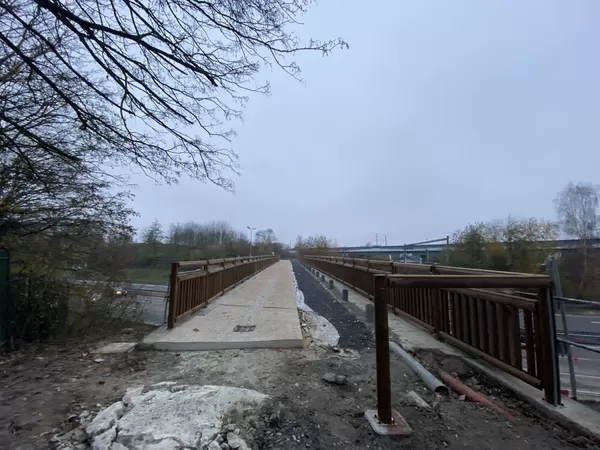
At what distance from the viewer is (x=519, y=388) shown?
2883 millimetres

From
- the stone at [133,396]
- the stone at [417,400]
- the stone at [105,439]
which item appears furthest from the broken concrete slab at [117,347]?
the stone at [417,400]

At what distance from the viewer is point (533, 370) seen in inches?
111

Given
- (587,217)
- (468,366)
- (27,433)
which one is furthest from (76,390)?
(587,217)

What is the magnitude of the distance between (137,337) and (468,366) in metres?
4.73

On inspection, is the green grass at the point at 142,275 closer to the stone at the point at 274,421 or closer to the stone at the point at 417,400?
the stone at the point at 274,421

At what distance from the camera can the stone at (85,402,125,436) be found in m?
2.21

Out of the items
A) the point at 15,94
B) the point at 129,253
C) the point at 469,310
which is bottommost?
the point at 469,310

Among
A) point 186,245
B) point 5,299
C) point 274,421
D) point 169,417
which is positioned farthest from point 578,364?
point 186,245

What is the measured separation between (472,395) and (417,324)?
2.61m

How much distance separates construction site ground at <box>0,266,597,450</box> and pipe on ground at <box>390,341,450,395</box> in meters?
0.07

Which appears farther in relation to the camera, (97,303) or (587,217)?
(587,217)

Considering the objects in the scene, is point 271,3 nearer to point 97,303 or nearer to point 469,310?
point 469,310

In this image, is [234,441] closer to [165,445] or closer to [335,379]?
[165,445]

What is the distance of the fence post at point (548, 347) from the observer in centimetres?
257
